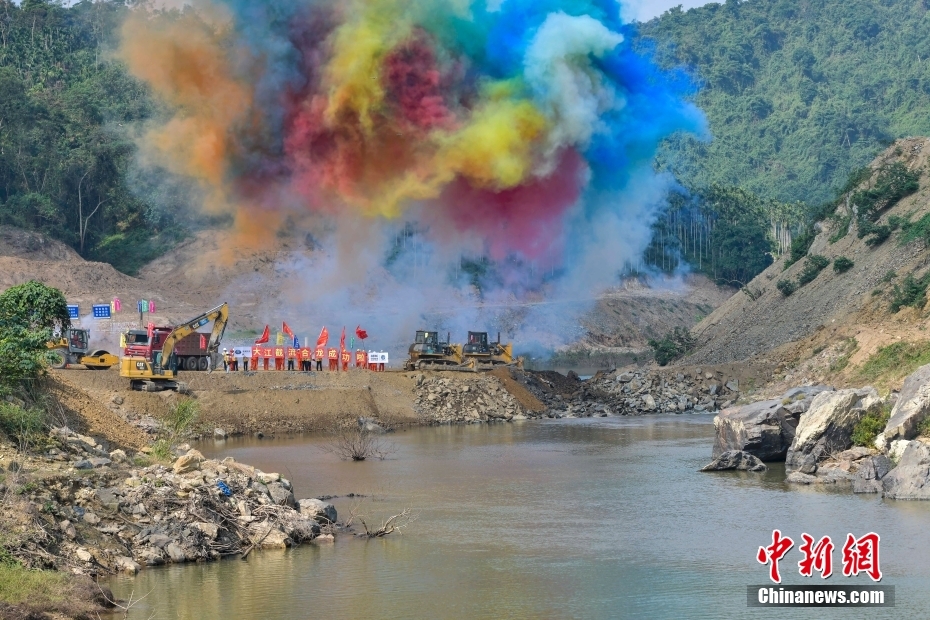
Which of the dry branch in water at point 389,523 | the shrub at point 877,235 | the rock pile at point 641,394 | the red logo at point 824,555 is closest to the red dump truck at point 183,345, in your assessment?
the rock pile at point 641,394

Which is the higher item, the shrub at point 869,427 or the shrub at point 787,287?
the shrub at point 787,287

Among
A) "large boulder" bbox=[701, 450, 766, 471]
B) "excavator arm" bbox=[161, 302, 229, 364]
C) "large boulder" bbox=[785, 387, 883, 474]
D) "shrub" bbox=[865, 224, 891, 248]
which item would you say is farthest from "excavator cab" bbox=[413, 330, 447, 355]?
"large boulder" bbox=[785, 387, 883, 474]

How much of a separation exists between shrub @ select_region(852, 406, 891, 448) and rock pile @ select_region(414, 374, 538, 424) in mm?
26605

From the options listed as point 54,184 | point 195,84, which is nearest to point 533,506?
point 195,84

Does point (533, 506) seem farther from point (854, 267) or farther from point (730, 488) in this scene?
point (854, 267)

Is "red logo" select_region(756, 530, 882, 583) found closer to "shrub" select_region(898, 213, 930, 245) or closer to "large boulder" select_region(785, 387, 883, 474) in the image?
"large boulder" select_region(785, 387, 883, 474)

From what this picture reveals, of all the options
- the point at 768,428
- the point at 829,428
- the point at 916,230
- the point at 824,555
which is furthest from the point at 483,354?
the point at 824,555

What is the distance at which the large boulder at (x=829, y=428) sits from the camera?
125ft

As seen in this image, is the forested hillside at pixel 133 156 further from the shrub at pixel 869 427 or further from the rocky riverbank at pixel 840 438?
the shrub at pixel 869 427

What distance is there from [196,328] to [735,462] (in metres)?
27.7

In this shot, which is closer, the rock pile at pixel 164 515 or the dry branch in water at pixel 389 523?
the rock pile at pixel 164 515

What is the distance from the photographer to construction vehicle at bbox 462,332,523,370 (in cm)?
6919

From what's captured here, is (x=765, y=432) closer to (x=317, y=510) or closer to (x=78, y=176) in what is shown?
(x=317, y=510)

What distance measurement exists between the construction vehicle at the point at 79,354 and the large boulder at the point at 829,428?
31872 mm
